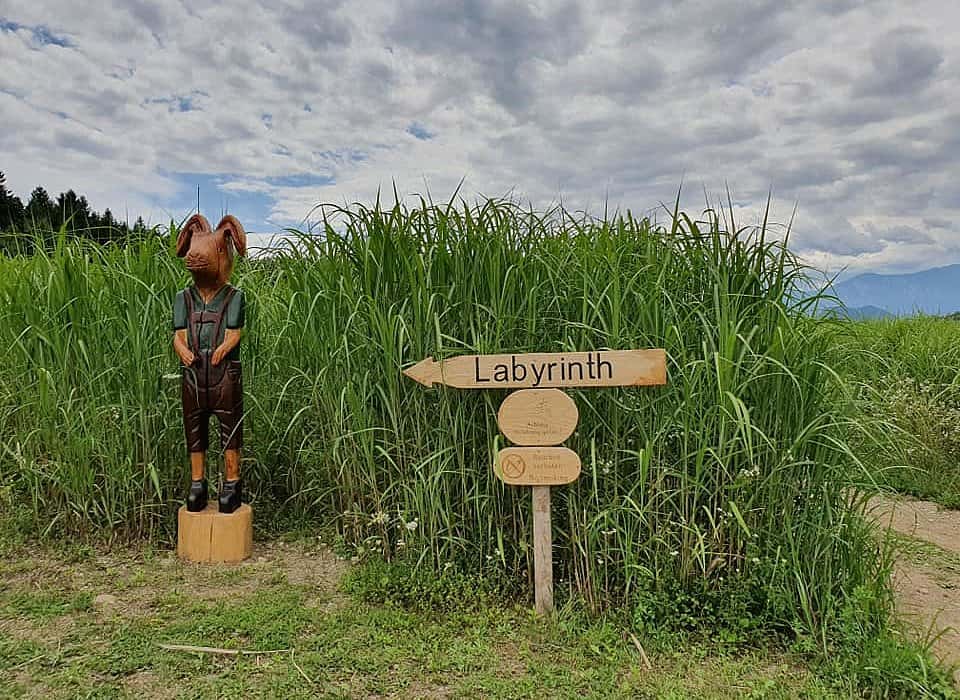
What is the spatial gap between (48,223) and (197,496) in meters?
1.94

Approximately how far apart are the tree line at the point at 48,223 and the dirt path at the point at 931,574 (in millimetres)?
4474

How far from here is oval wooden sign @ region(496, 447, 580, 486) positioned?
3.09 metres

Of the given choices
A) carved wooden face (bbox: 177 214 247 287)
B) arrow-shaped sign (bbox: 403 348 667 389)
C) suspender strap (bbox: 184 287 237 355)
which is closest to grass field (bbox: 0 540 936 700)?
arrow-shaped sign (bbox: 403 348 667 389)

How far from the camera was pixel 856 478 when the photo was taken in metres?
3.11

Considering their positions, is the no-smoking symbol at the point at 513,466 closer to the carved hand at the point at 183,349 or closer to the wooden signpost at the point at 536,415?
the wooden signpost at the point at 536,415

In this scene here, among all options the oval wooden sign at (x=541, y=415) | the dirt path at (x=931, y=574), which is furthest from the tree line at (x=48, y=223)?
the dirt path at (x=931, y=574)

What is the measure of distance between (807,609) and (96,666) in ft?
9.17

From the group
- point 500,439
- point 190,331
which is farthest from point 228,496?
point 500,439

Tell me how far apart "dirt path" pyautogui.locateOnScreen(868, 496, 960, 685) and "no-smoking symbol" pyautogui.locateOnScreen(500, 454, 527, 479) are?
1.45 m

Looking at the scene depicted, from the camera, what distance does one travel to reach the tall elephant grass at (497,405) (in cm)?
304

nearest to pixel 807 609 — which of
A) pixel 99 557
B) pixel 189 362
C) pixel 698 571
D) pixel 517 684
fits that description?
pixel 698 571

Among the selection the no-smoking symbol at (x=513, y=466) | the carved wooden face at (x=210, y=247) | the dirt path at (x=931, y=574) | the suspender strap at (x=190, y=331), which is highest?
the carved wooden face at (x=210, y=247)

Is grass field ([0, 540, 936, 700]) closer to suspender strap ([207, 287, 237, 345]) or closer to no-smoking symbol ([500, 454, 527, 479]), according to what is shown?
no-smoking symbol ([500, 454, 527, 479])

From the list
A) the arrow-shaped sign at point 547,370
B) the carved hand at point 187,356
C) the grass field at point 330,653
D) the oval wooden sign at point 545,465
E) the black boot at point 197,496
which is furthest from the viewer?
the black boot at point 197,496
